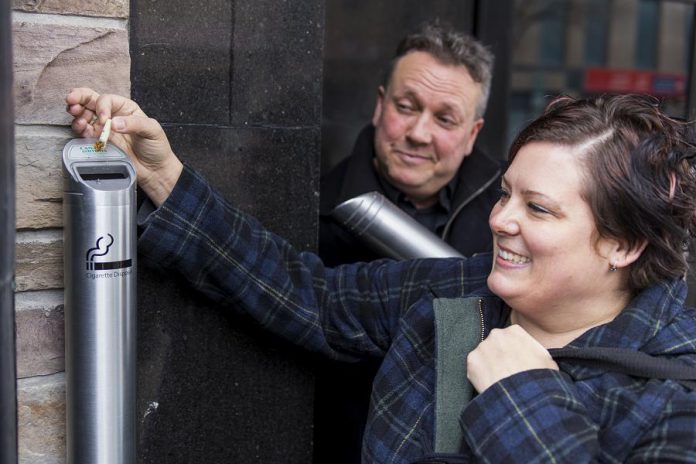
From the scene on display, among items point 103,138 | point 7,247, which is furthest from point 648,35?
point 7,247

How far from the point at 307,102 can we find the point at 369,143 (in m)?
0.69

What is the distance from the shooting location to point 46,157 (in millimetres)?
1765

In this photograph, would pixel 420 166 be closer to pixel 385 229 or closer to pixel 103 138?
pixel 385 229

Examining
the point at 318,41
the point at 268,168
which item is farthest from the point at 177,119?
the point at 318,41

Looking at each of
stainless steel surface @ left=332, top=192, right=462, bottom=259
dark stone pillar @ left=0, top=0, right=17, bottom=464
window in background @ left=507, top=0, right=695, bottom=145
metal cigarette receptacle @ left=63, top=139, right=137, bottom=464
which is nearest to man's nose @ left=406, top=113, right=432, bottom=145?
stainless steel surface @ left=332, top=192, right=462, bottom=259

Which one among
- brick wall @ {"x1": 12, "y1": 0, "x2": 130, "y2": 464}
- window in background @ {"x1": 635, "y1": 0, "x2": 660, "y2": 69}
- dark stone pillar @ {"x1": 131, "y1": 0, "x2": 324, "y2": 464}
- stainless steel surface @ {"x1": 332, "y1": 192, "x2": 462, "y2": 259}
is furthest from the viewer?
window in background @ {"x1": 635, "y1": 0, "x2": 660, "y2": 69}

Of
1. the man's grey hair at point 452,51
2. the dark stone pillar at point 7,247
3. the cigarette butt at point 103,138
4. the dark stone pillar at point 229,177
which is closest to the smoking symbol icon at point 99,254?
the cigarette butt at point 103,138

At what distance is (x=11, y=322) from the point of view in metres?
1.05

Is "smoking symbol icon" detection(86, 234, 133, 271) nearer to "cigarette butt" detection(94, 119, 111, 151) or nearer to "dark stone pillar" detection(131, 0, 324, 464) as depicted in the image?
"cigarette butt" detection(94, 119, 111, 151)

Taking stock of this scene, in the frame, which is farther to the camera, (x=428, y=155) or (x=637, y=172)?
(x=428, y=155)

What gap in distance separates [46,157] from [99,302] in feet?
1.06

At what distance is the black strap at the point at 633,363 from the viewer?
167 cm

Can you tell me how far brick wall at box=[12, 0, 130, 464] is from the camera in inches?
67.7

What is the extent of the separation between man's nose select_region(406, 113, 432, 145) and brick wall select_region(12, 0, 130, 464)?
1110 mm
